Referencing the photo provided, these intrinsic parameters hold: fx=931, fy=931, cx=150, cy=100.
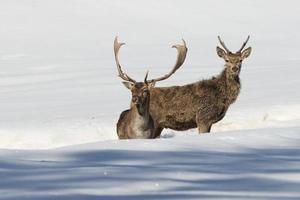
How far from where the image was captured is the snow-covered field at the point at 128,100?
19.6 ft

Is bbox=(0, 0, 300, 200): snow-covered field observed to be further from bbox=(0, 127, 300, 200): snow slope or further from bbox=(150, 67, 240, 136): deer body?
bbox=(150, 67, 240, 136): deer body

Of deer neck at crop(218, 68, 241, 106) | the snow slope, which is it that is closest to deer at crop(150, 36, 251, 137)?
deer neck at crop(218, 68, 241, 106)

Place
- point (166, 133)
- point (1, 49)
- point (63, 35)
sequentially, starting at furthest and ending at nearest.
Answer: point (63, 35)
point (1, 49)
point (166, 133)

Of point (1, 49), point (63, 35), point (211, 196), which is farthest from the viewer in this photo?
point (63, 35)

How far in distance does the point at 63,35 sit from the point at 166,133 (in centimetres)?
2836

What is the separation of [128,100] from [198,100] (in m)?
6.57

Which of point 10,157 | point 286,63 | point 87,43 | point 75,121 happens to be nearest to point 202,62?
point 286,63

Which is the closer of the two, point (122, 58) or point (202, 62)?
point (202, 62)

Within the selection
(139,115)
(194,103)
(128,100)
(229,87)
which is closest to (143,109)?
(139,115)

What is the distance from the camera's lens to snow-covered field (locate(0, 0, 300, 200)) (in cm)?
597

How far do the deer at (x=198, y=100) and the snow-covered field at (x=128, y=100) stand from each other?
0.66 m

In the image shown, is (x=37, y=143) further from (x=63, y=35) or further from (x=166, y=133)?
(x=63, y=35)

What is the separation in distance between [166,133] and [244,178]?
8.35 meters

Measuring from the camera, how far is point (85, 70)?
3017 centimetres
